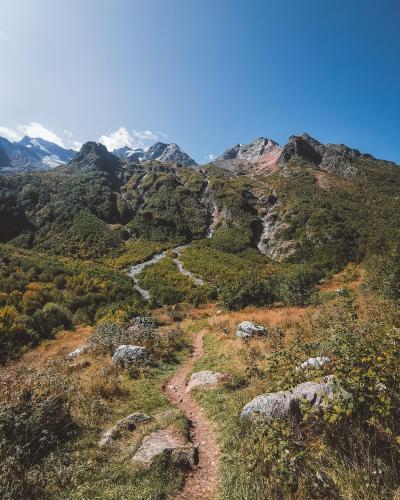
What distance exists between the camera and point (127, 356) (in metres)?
11.4

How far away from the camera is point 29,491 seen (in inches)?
167

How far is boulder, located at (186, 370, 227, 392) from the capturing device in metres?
9.34

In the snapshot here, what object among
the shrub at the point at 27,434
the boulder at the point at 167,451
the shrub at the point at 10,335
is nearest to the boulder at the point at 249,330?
the boulder at the point at 167,451

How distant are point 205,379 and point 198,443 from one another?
342 centimetres

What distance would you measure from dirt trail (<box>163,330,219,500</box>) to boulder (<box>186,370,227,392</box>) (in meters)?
0.32

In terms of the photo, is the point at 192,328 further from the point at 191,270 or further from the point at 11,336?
the point at 191,270

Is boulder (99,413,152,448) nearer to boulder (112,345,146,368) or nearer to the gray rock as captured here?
the gray rock

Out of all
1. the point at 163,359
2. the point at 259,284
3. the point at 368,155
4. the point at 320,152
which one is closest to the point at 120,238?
the point at 259,284

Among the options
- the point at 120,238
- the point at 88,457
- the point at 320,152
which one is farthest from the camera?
the point at 320,152

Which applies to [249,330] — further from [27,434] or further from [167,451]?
[27,434]

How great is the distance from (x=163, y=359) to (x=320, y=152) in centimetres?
13486

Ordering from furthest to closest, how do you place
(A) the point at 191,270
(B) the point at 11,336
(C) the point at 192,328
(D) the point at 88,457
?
(A) the point at 191,270
(C) the point at 192,328
(B) the point at 11,336
(D) the point at 88,457

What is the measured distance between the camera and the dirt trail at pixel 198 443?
482 cm

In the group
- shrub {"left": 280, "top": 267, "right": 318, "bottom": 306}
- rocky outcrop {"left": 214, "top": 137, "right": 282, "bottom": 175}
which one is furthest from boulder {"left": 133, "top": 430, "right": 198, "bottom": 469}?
rocky outcrop {"left": 214, "top": 137, "right": 282, "bottom": 175}
